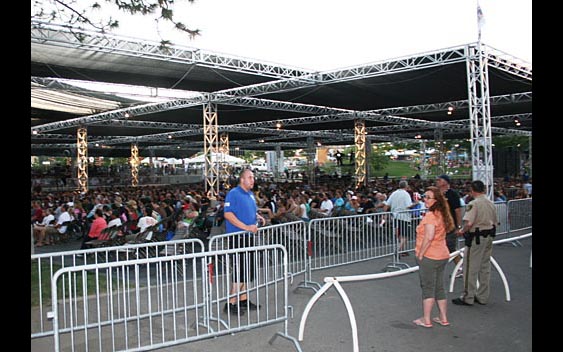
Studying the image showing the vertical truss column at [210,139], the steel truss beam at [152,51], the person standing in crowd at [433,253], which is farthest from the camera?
the vertical truss column at [210,139]

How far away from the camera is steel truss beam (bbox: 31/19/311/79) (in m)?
12.5

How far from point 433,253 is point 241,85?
1567 centimetres

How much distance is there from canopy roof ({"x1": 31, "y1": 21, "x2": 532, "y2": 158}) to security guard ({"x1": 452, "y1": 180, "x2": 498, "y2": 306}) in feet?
21.9

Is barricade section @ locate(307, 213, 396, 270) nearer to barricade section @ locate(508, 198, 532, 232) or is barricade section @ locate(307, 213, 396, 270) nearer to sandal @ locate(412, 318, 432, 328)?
sandal @ locate(412, 318, 432, 328)

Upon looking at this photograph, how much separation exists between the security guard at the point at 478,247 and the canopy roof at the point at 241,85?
668 centimetres

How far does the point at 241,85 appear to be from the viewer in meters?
20.2

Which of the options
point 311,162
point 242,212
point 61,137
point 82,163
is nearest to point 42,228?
point 242,212

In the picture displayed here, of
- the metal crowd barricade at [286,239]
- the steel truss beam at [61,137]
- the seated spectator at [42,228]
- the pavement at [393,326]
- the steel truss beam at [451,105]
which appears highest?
the steel truss beam at [451,105]

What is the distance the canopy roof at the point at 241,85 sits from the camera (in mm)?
14680

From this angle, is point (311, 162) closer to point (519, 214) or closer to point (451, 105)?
point (451, 105)

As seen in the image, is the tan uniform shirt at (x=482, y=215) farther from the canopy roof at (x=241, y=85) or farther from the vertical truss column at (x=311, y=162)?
the vertical truss column at (x=311, y=162)

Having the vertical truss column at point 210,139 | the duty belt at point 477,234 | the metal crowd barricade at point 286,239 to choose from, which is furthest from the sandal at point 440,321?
the vertical truss column at point 210,139
